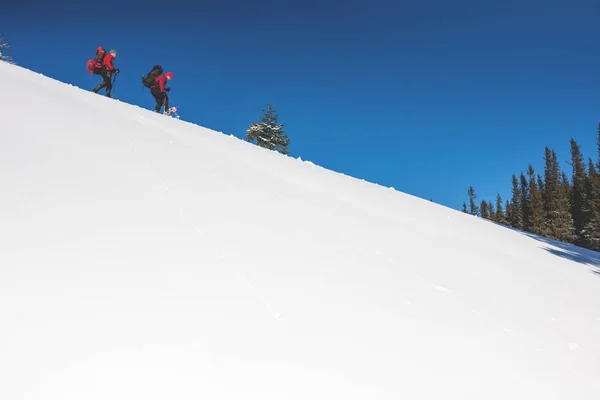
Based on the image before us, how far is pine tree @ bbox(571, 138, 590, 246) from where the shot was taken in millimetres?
57844

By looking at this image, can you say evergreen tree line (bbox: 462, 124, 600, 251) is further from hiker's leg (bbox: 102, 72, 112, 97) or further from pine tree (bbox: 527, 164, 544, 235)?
hiker's leg (bbox: 102, 72, 112, 97)

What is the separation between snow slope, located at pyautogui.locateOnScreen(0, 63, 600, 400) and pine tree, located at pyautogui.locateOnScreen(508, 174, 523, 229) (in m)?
76.7

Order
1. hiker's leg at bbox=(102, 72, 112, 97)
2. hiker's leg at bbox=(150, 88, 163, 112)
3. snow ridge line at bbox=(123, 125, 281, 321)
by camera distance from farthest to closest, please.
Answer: hiker's leg at bbox=(150, 88, 163, 112)
hiker's leg at bbox=(102, 72, 112, 97)
snow ridge line at bbox=(123, 125, 281, 321)

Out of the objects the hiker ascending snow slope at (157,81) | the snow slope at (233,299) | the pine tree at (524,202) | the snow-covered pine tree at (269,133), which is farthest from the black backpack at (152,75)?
the pine tree at (524,202)

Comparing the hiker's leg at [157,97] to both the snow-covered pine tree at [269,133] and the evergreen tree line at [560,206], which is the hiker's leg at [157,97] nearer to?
the snow-covered pine tree at [269,133]

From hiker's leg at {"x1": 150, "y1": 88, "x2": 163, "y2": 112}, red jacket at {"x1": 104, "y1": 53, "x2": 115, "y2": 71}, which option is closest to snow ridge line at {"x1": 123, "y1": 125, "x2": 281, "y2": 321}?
hiker's leg at {"x1": 150, "y1": 88, "x2": 163, "y2": 112}

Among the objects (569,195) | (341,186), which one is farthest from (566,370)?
(569,195)

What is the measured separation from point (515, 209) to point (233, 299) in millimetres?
87057

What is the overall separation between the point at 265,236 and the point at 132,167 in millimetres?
2092

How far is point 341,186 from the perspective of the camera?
25.0 ft

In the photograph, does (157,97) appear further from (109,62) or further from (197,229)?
(197,229)

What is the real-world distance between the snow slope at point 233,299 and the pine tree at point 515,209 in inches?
3021

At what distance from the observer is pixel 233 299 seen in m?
2.29

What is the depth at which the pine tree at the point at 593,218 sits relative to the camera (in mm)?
47906
